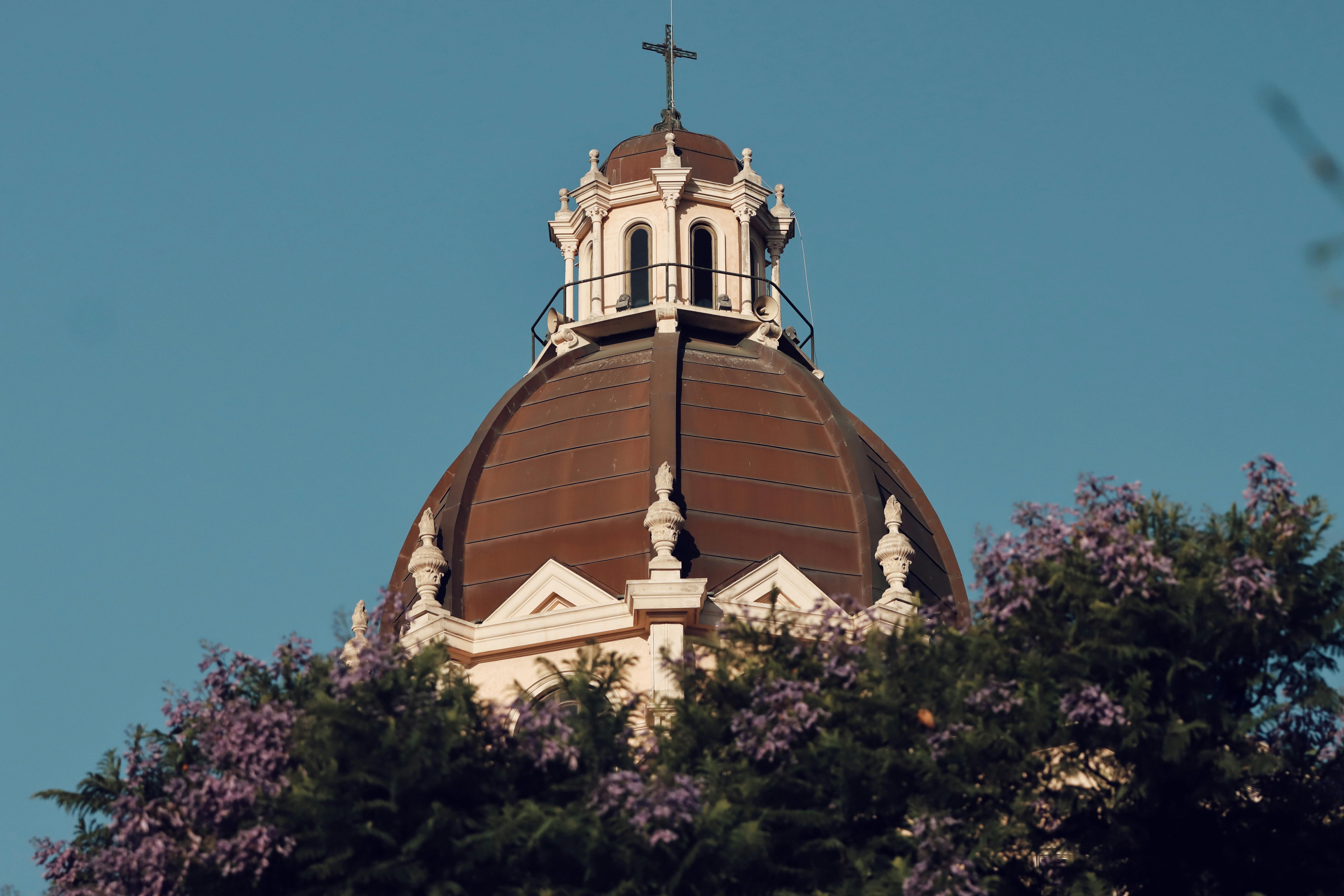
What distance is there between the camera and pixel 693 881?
2961 cm

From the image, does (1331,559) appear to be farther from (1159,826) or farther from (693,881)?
(693,881)

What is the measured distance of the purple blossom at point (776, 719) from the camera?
31.2m

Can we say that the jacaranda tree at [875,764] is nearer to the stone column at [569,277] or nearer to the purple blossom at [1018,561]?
the purple blossom at [1018,561]

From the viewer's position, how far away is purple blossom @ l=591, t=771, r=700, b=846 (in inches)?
1153

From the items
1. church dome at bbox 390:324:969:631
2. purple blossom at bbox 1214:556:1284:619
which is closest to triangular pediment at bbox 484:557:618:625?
church dome at bbox 390:324:969:631

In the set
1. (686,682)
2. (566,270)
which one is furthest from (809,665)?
(566,270)

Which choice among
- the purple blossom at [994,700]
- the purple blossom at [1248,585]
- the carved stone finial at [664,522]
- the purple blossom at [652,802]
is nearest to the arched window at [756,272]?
the carved stone finial at [664,522]

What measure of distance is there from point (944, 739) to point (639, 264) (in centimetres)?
2414

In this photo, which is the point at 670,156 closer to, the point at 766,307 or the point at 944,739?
the point at 766,307

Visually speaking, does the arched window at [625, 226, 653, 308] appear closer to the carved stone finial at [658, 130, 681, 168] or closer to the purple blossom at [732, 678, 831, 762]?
the carved stone finial at [658, 130, 681, 168]

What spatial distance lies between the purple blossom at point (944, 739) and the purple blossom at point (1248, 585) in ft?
12.0

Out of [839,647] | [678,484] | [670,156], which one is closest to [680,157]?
[670,156]

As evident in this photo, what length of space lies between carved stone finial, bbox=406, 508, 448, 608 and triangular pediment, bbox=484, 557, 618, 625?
1203 mm

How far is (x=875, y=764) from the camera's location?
30.7m
